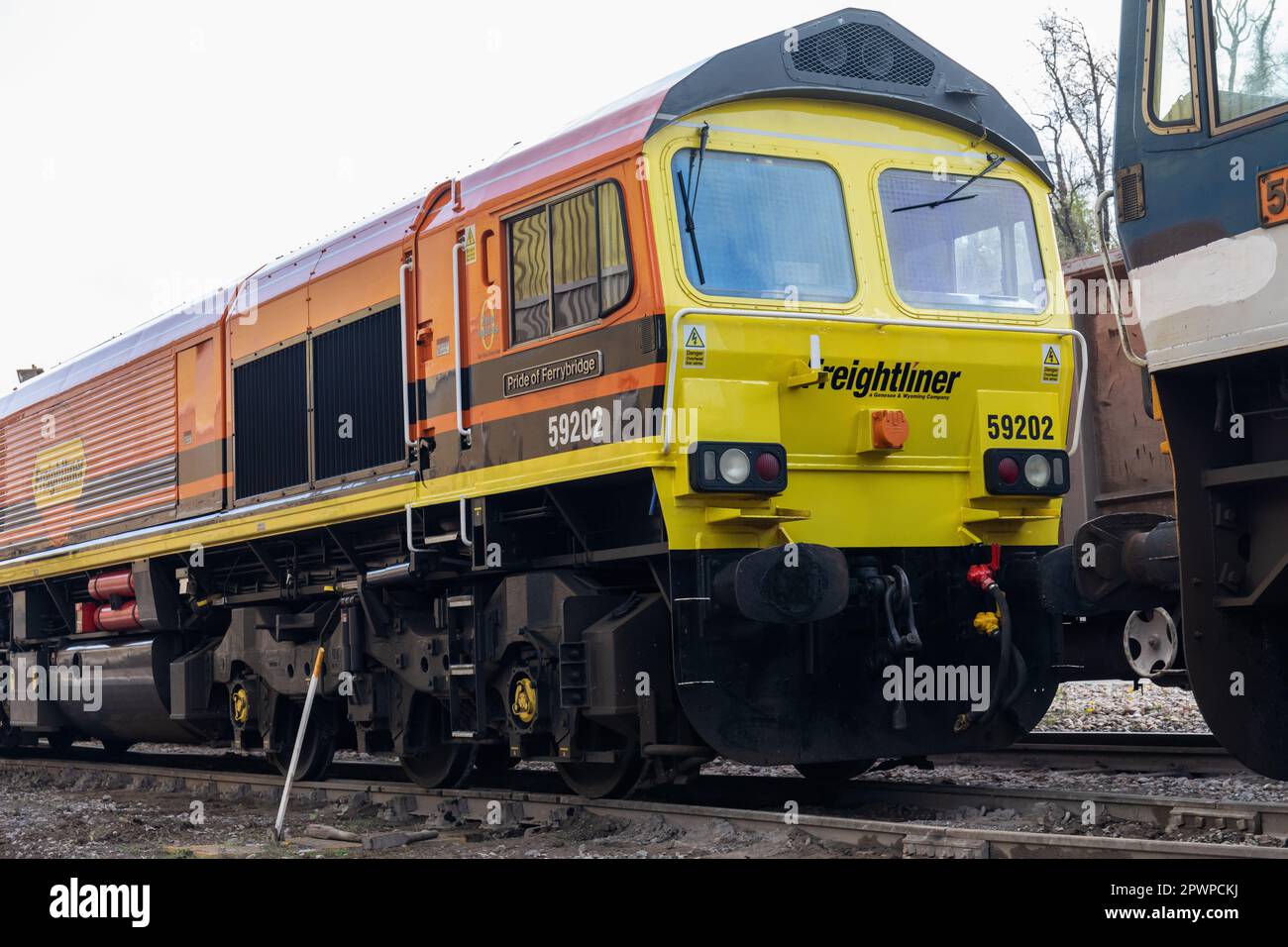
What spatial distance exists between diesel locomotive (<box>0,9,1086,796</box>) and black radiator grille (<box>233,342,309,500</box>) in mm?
587

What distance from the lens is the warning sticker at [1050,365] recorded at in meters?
8.63

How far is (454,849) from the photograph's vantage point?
26.1ft

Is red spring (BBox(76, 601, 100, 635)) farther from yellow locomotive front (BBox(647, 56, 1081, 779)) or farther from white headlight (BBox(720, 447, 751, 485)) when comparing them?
white headlight (BBox(720, 447, 751, 485))

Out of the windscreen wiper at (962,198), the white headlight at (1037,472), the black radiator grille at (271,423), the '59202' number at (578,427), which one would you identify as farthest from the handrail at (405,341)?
the white headlight at (1037,472)

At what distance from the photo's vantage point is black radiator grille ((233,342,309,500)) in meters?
10.7

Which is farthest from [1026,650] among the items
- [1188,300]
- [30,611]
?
[30,611]

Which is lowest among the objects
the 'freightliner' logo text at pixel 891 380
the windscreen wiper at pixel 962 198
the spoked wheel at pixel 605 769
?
the spoked wheel at pixel 605 769

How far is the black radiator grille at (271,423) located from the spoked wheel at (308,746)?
1549 millimetres

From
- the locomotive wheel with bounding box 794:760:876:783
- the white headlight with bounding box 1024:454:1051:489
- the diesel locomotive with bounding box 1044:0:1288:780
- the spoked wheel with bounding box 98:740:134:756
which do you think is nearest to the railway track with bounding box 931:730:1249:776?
the locomotive wheel with bounding box 794:760:876:783

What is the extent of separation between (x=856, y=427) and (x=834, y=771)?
93.4 inches

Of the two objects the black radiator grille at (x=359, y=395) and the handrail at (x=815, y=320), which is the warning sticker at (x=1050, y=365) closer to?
the handrail at (x=815, y=320)

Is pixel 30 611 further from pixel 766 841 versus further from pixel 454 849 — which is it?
pixel 766 841

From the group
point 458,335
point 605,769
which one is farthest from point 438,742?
point 458,335
